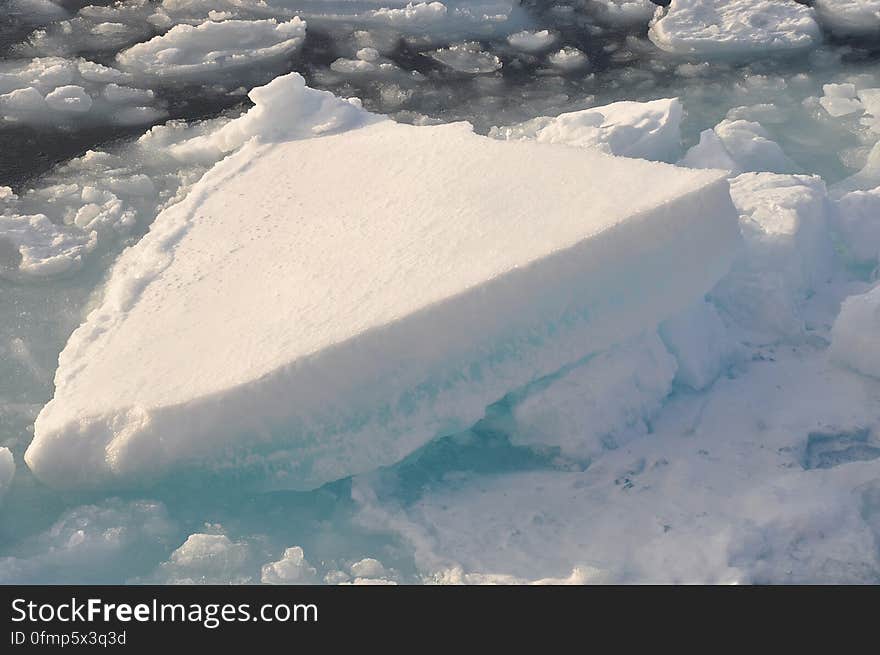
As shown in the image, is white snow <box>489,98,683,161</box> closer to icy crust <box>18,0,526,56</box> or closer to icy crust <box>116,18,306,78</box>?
icy crust <box>18,0,526,56</box>

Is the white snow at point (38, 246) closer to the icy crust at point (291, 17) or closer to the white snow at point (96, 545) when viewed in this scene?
the white snow at point (96, 545)

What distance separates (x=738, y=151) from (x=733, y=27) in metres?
1.96

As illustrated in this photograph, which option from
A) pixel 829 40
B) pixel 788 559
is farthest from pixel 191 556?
pixel 829 40

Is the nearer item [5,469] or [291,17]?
[5,469]

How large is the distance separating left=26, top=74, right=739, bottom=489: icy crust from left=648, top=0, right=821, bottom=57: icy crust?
3.02m

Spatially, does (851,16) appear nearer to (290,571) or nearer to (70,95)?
(70,95)

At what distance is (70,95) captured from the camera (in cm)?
670

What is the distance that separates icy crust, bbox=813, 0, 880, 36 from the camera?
25.3 ft

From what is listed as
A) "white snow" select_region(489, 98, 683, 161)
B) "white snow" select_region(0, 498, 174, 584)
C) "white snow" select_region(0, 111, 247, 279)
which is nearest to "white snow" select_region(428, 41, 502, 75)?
"white snow" select_region(489, 98, 683, 161)

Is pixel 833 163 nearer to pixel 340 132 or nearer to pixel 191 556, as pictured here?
pixel 340 132

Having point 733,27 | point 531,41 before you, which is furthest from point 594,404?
point 733,27

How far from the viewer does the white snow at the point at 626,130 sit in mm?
5531


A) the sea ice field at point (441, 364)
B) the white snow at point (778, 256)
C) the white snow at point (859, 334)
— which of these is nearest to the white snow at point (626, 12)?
the sea ice field at point (441, 364)
